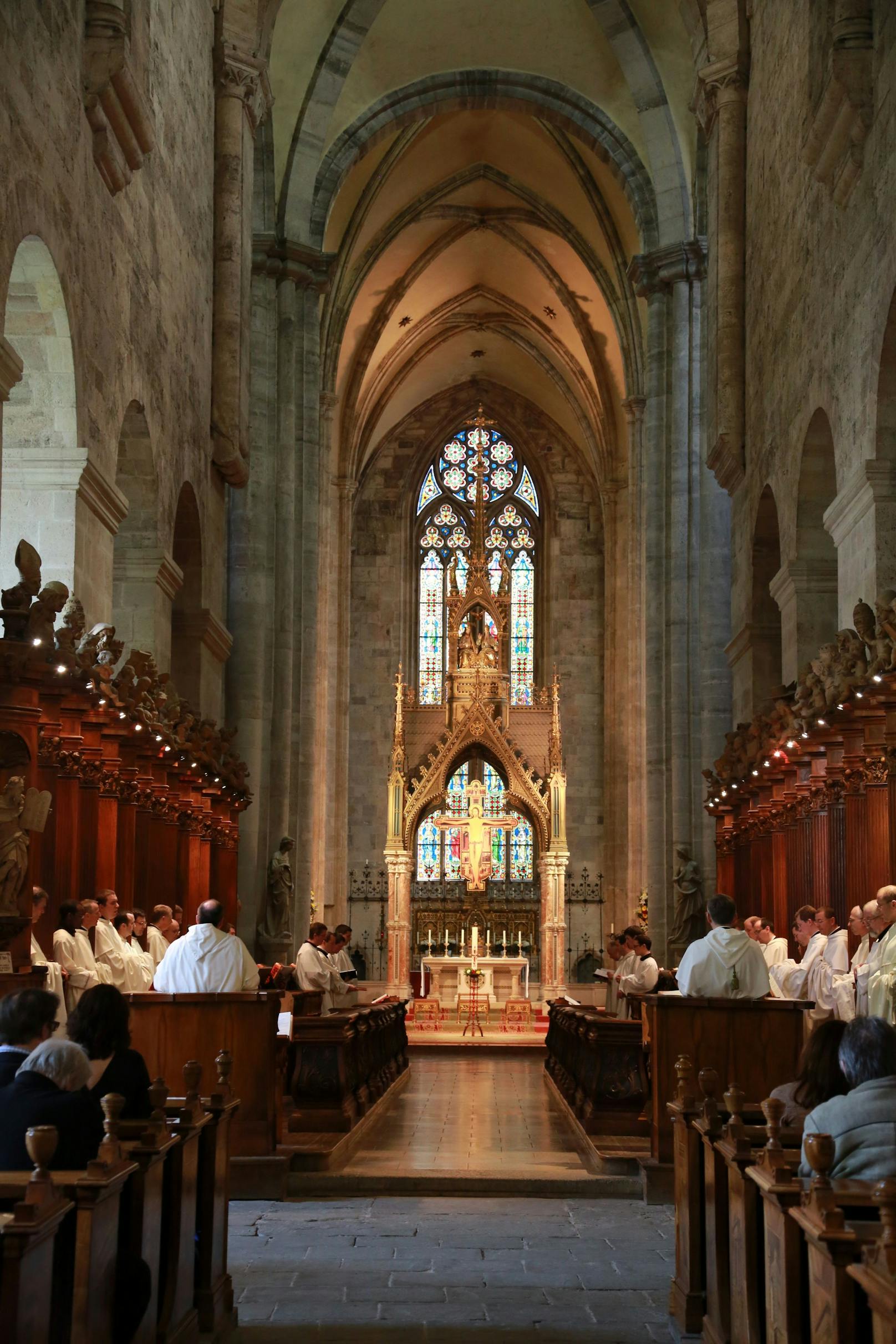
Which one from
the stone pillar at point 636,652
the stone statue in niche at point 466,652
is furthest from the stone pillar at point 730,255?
the stone statue in niche at point 466,652

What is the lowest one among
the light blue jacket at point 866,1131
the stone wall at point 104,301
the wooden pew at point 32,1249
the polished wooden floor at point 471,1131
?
the polished wooden floor at point 471,1131

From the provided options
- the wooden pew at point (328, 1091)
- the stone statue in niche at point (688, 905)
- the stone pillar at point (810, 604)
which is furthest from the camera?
the stone statue in niche at point (688, 905)

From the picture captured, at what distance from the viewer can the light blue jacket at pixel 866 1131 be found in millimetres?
4633

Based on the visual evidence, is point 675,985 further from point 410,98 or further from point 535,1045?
point 410,98

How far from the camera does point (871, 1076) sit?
4.78m

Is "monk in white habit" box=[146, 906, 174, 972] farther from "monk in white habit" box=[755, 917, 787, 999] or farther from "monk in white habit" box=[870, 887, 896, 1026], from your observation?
"monk in white habit" box=[870, 887, 896, 1026]

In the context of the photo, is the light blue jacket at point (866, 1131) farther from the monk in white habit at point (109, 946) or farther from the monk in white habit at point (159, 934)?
the monk in white habit at point (159, 934)

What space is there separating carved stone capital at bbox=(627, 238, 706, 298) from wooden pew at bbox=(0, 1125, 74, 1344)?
21.3m

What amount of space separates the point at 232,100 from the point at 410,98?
25.8 ft

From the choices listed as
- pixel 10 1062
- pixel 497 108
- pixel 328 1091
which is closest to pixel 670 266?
pixel 497 108

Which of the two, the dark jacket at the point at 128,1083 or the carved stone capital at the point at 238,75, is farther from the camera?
the carved stone capital at the point at 238,75

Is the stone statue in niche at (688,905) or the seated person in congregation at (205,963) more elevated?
the stone statue in niche at (688,905)

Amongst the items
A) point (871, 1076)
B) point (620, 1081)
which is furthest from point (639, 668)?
point (871, 1076)

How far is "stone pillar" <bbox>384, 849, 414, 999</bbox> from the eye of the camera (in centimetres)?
2960
